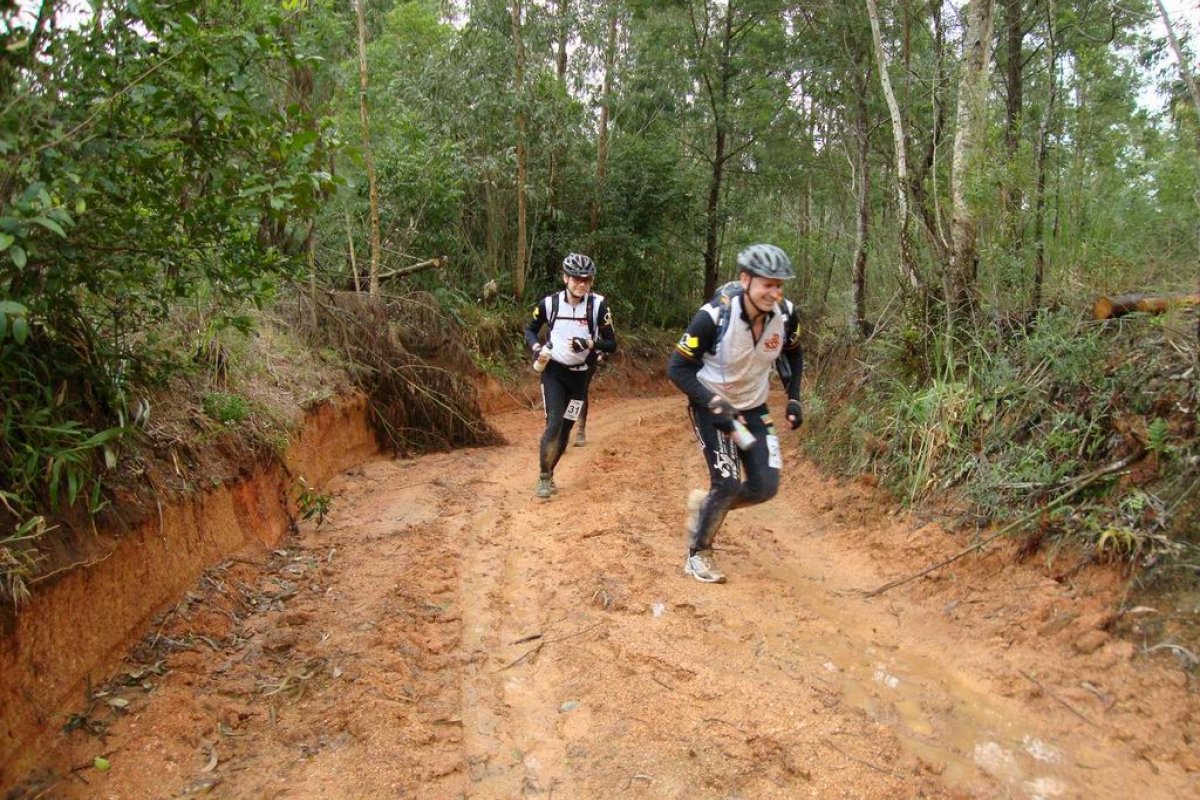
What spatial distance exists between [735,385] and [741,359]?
18 centimetres

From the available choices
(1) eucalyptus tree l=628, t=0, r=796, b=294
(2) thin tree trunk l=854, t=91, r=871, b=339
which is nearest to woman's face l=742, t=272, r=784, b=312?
(2) thin tree trunk l=854, t=91, r=871, b=339

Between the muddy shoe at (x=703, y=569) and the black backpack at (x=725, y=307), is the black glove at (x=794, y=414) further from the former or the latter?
the muddy shoe at (x=703, y=569)

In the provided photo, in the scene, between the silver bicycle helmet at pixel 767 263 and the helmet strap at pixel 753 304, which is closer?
the silver bicycle helmet at pixel 767 263

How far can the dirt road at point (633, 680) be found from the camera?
3.20 meters

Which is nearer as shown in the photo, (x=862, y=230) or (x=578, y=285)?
(x=578, y=285)

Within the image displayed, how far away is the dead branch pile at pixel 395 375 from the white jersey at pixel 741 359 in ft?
16.2

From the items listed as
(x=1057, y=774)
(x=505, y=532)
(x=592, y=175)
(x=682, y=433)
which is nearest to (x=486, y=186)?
(x=592, y=175)

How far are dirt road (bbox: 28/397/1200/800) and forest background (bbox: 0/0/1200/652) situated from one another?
2.21 feet

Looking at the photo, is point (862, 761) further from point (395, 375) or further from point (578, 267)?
point (395, 375)

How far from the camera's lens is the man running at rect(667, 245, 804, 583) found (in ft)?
16.0

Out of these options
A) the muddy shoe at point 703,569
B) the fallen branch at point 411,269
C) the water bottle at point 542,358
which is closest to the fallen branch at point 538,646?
the muddy shoe at point 703,569

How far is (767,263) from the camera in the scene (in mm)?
4684

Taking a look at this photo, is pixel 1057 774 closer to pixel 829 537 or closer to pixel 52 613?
pixel 829 537

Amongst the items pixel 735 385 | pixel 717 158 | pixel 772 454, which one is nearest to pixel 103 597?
pixel 735 385
